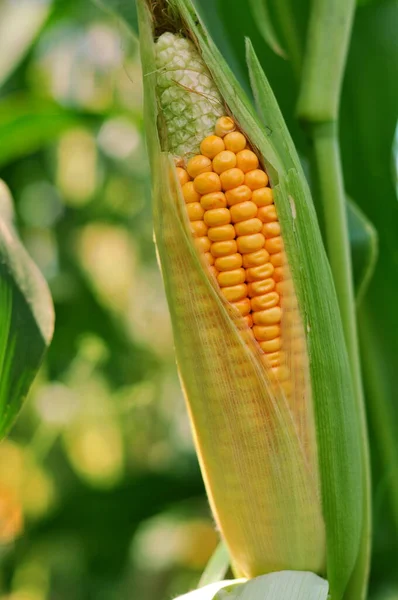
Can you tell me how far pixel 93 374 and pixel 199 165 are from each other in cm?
162


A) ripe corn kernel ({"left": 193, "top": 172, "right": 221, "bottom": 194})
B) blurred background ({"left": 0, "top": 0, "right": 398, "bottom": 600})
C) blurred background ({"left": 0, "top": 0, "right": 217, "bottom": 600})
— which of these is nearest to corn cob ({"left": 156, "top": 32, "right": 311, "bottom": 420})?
ripe corn kernel ({"left": 193, "top": 172, "right": 221, "bottom": 194})

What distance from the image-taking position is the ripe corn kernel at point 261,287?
0.65 m

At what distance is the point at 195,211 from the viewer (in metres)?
0.63

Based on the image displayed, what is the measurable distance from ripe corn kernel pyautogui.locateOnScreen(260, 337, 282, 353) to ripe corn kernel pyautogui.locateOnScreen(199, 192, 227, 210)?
136mm

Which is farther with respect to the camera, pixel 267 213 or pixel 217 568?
pixel 217 568

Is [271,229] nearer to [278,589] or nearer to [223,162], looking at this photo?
[223,162]

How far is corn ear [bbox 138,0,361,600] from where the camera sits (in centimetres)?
63

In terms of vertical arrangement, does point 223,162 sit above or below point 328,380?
above

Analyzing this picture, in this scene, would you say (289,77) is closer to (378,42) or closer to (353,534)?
(378,42)

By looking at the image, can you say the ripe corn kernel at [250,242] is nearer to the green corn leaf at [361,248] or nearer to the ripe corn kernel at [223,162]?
the ripe corn kernel at [223,162]

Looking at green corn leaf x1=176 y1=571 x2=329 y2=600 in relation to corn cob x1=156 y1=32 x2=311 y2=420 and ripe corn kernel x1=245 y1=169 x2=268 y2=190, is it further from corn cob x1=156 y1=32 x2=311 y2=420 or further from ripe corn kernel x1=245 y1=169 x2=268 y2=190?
ripe corn kernel x1=245 y1=169 x2=268 y2=190

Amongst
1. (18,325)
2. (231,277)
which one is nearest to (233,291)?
(231,277)

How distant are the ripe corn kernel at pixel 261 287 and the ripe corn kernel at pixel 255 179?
9cm

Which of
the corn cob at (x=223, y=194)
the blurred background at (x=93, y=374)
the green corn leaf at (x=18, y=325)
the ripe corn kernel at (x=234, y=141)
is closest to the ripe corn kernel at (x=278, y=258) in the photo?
the corn cob at (x=223, y=194)
